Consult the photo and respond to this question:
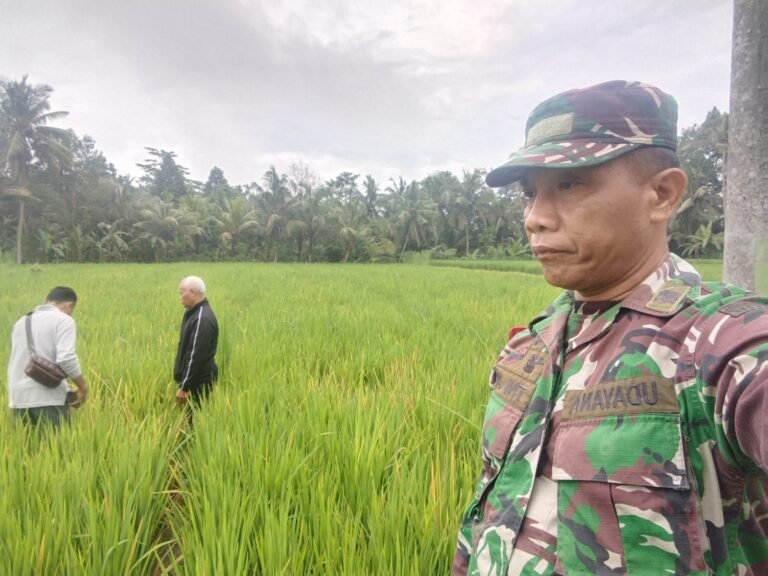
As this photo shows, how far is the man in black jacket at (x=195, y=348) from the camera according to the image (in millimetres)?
2791

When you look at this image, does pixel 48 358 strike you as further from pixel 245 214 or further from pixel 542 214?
pixel 245 214

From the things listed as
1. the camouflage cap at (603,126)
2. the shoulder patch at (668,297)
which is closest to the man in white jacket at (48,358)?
the camouflage cap at (603,126)

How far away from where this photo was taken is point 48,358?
2.44 m

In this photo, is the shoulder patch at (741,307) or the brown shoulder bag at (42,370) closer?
the shoulder patch at (741,307)

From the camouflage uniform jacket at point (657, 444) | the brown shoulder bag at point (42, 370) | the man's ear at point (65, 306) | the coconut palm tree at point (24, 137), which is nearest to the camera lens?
the camouflage uniform jacket at point (657, 444)

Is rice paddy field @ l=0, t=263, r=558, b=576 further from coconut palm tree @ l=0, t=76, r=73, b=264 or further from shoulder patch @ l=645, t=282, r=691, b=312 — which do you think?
coconut palm tree @ l=0, t=76, r=73, b=264

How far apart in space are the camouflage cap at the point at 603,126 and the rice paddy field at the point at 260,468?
1045 millimetres

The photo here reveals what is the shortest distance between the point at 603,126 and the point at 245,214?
93.4 ft

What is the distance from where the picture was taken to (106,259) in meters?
24.0

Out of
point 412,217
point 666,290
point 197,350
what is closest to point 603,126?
point 666,290

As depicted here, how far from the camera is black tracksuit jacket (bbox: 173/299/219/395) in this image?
2.79m

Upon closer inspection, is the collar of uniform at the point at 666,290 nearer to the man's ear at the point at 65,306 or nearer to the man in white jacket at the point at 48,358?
the man in white jacket at the point at 48,358

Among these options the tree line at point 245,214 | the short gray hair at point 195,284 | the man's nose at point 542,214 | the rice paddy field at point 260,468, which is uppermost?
the tree line at point 245,214

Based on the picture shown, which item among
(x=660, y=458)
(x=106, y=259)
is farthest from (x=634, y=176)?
(x=106, y=259)
